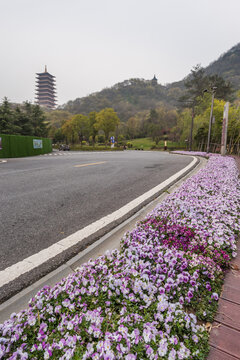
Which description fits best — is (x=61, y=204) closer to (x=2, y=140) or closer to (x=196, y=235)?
(x=196, y=235)

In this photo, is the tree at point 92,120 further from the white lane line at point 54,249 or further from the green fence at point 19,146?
the white lane line at point 54,249

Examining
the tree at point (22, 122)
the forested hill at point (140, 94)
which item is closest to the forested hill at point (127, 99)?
the forested hill at point (140, 94)

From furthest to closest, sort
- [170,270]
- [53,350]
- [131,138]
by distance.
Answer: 1. [131,138]
2. [170,270]
3. [53,350]

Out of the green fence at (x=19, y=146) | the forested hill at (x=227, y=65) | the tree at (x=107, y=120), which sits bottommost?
the green fence at (x=19, y=146)

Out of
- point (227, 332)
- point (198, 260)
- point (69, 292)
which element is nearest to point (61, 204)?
point (69, 292)

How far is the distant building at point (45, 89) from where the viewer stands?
6609 inches

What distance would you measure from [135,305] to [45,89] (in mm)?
195907

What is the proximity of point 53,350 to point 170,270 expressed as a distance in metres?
1.02

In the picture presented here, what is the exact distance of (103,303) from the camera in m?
1.45

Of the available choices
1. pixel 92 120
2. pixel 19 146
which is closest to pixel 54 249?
pixel 19 146

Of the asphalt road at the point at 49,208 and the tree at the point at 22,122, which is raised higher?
the tree at the point at 22,122

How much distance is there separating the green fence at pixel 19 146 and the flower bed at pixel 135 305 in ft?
67.0

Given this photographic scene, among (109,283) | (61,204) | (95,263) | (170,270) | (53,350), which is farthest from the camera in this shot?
(61,204)

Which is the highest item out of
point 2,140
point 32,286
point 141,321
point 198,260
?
point 2,140
